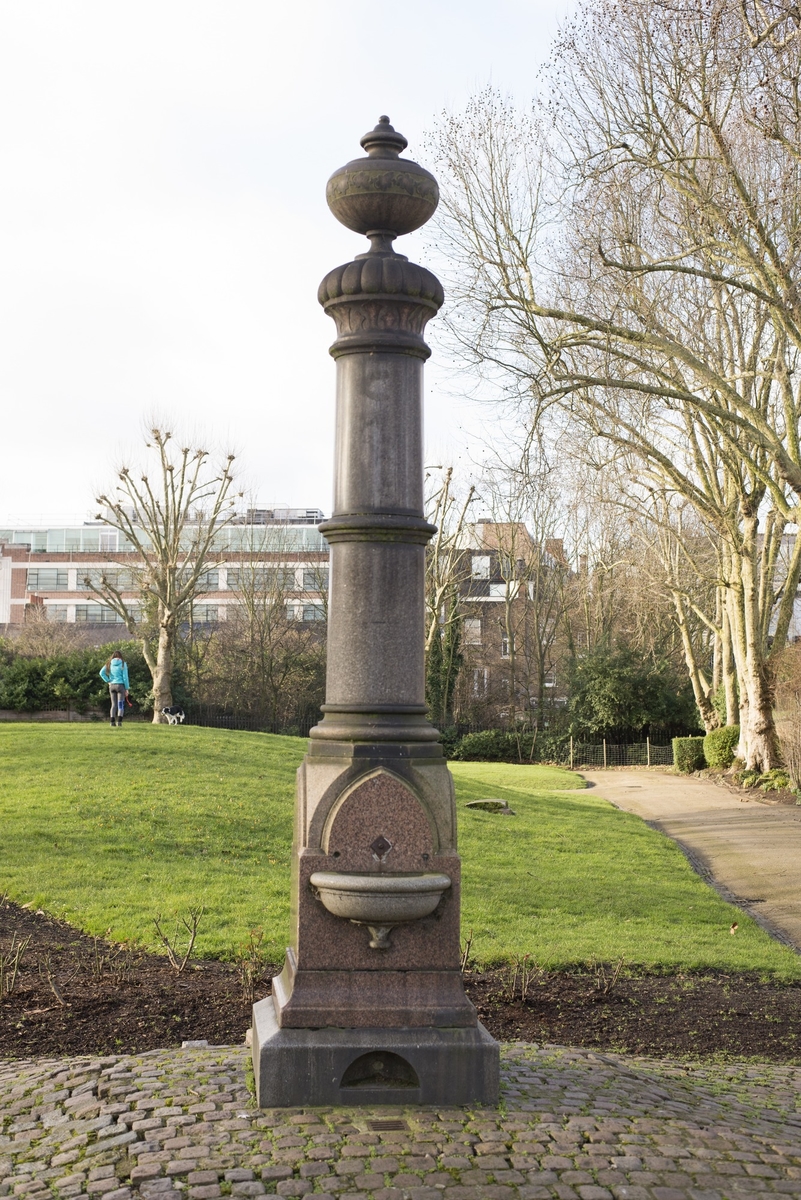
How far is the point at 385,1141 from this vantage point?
4.34 meters

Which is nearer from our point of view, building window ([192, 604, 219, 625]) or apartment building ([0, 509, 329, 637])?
apartment building ([0, 509, 329, 637])

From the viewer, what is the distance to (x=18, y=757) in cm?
1814

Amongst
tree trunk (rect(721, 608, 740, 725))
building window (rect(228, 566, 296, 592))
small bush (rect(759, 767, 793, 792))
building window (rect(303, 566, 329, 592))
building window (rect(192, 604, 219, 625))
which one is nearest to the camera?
small bush (rect(759, 767, 793, 792))

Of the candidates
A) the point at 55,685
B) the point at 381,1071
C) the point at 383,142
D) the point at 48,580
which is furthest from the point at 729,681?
the point at 48,580

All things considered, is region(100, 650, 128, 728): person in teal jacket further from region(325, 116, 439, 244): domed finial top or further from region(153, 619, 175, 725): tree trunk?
region(325, 116, 439, 244): domed finial top

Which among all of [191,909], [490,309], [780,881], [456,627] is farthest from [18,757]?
[456,627]

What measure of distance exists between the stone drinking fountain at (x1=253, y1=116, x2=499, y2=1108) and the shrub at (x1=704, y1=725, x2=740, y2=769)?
28.2m

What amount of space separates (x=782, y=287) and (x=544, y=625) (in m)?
33.5

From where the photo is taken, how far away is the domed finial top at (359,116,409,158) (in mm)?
5637

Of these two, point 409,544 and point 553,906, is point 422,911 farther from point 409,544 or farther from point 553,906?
point 553,906

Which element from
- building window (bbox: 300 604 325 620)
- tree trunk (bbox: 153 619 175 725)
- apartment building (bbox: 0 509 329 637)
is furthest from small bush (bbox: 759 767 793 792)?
apartment building (bbox: 0 509 329 637)

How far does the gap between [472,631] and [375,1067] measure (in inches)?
1888

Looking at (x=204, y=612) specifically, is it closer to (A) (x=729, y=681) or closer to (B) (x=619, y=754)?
(B) (x=619, y=754)

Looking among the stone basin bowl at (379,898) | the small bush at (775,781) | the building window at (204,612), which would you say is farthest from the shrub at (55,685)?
the stone basin bowl at (379,898)
